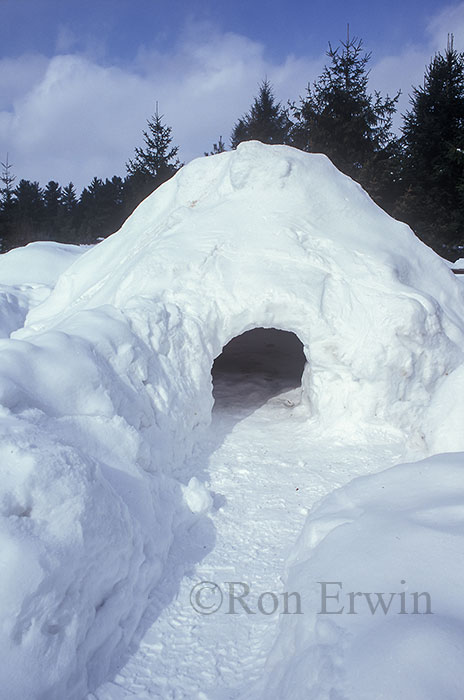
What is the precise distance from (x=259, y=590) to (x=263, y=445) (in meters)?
1.86

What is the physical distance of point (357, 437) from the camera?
4.39 metres

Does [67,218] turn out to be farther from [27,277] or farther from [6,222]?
[27,277]

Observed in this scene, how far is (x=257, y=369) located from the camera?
7133 mm

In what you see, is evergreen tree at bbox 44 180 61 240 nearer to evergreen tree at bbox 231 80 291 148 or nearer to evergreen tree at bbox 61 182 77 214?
evergreen tree at bbox 61 182 77 214

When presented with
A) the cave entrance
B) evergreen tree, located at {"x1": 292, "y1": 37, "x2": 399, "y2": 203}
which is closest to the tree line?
evergreen tree, located at {"x1": 292, "y1": 37, "x2": 399, "y2": 203}

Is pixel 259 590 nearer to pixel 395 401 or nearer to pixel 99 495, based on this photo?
pixel 99 495

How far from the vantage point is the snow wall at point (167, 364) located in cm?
192

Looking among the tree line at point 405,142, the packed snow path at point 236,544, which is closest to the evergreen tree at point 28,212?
the tree line at point 405,142

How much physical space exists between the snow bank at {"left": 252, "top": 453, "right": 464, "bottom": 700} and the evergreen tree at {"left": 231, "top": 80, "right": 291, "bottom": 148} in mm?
18915

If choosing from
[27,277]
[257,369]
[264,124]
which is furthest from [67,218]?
[257,369]

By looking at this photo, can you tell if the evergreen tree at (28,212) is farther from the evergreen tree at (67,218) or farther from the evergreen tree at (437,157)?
the evergreen tree at (437,157)

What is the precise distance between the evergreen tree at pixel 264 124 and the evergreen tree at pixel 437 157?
5203 mm

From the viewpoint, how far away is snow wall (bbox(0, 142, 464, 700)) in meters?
1.92

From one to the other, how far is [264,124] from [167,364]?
60.9ft
